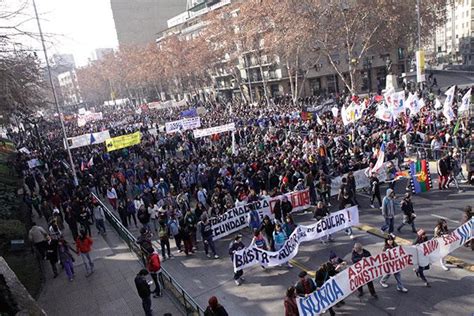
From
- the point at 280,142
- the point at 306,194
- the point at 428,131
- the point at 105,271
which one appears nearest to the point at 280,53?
the point at 280,142

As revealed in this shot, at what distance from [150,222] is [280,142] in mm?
10714

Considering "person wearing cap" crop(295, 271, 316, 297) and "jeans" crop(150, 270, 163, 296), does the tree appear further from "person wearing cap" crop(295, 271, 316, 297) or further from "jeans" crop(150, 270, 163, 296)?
"person wearing cap" crop(295, 271, 316, 297)

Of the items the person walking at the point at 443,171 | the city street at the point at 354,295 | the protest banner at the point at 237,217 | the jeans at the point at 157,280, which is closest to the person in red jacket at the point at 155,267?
the jeans at the point at 157,280

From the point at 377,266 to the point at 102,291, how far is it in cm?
708

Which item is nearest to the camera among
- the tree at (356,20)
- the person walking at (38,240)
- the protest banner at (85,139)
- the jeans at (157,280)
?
the jeans at (157,280)

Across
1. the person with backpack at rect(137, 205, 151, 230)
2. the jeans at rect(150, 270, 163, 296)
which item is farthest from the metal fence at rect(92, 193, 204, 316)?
the person with backpack at rect(137, 205, 151, 230)

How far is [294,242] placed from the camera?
440 inches

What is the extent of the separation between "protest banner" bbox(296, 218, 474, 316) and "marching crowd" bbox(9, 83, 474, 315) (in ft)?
0.75

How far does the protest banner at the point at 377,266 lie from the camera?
816cm

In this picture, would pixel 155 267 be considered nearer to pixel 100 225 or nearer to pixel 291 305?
pixel 291 305

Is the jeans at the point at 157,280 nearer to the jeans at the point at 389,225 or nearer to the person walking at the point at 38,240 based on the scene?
the person walking at the point at 38,240

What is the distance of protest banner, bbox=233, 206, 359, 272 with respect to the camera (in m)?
10.7

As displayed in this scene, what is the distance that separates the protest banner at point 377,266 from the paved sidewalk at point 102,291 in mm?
3167

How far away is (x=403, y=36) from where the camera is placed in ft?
164
